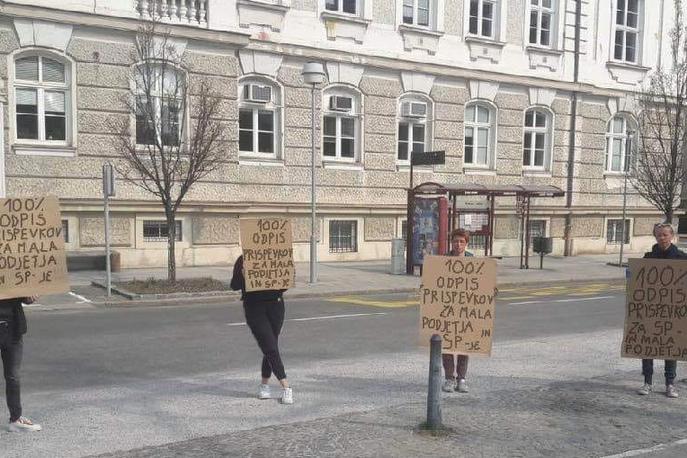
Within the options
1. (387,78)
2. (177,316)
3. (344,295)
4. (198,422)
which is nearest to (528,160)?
(387,78)

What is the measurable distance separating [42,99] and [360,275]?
9417 millimetres

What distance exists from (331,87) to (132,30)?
6291 millimetres

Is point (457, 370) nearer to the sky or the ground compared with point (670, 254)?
nearer to the ground

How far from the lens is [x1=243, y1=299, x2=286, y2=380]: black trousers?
604cm

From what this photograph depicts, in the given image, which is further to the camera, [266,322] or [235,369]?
[235,369]

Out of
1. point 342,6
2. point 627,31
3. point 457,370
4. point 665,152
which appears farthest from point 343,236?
point 627,31

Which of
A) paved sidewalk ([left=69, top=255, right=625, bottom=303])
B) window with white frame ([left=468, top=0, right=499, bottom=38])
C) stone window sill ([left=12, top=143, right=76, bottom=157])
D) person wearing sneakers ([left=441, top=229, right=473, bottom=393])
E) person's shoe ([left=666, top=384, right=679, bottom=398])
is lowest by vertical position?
paved sidewalk ([left=69, top=255, right=625, bottom=303])

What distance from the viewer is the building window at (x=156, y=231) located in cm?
1789

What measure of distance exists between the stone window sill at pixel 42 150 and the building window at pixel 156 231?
2.67m

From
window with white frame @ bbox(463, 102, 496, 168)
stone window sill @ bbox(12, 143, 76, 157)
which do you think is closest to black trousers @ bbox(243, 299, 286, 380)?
stone window sill @ bbox(12, 143, 76, 157)

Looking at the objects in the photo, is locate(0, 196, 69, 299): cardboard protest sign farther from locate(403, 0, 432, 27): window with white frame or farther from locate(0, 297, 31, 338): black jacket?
locate(403, 0, 432, 27): window with white frame

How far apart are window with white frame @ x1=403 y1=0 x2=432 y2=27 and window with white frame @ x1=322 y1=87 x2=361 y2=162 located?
11.2 ft

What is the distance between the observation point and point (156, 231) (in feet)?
59.3

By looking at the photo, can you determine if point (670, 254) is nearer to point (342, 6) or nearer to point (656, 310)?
point (656, 310)
